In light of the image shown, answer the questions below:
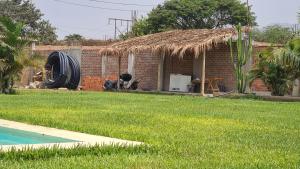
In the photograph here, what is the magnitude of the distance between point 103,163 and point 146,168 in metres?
0.53

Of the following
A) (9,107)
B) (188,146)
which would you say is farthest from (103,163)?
(9,107)

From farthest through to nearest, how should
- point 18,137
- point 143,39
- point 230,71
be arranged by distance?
point 143,39
point 230,71
point 18,137

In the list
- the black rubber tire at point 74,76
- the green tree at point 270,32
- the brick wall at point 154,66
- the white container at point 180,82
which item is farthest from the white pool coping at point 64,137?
the green tree at point 270,32

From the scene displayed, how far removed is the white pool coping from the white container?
59.8ft

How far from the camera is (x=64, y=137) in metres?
8.61

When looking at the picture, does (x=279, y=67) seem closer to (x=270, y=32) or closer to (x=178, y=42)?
(x=178, y=42)

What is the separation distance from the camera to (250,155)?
7.22 metres

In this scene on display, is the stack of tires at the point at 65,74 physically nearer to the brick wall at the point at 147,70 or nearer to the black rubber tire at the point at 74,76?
the black rubber tire at the point at 74,76

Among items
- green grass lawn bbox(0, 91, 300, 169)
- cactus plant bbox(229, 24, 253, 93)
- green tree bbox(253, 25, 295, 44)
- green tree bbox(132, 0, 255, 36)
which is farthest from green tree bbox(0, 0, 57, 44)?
green grass lawn bbox(0, 91, 300, 169)

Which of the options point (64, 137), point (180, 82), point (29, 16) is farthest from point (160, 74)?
point (29, 16)

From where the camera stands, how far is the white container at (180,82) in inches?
1125

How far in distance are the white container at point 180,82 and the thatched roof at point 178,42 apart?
1.19 meters

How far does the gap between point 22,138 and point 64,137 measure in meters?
0.84

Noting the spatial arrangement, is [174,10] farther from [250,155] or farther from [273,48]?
[250,155]
